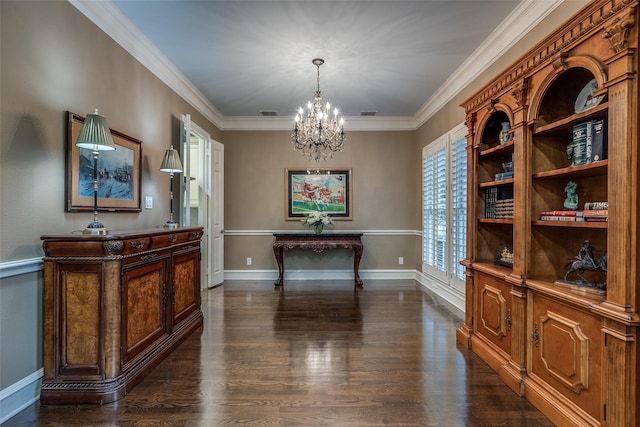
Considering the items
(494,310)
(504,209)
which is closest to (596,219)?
(504,209)

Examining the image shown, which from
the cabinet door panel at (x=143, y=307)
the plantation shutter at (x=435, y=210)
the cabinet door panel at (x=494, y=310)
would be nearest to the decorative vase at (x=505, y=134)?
the cabinet door panel at (x=494, y=310)

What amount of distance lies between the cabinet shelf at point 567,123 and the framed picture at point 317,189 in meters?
→ 3.90

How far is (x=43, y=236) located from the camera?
2.04 m

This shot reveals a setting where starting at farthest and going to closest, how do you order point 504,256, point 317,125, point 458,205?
point 458,205, point 317,125, point 504,256

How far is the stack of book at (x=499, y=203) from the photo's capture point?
2600 mm

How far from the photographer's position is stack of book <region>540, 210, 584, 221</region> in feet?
6.34

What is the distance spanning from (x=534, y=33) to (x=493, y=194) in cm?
138

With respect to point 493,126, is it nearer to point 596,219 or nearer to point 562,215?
point 562,215

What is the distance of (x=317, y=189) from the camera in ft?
19.5

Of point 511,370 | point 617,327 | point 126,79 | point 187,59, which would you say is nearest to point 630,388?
point 617,327

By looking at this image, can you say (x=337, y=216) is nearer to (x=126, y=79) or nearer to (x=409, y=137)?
(x=409, y=137)

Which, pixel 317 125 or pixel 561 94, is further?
pixel 317 125

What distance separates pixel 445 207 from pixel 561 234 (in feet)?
7.88

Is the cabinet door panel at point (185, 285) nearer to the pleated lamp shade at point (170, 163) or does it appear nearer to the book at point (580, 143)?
the pleated lamp shade at point (170, 163)
